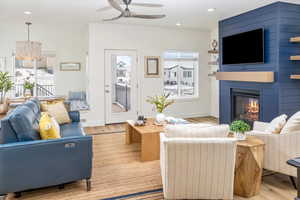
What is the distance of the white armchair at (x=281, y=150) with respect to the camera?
2750 millimetres

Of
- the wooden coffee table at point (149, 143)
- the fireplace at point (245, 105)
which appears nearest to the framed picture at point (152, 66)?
the fireplace at point (245, 105)

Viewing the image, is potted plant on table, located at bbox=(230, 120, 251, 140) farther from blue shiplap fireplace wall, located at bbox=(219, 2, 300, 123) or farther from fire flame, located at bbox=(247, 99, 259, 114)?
fire flame, located at bbox=(247, 99, 259, 114)

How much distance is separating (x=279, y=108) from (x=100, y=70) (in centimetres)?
421

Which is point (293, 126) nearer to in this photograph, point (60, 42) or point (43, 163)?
point (43, 163)

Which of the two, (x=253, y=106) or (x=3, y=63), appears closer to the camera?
(x=253, y=106)

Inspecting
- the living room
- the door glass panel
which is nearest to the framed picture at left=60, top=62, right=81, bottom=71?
the living room

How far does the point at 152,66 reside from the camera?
22.5 feet

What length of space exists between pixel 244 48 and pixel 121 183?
3.84 metres

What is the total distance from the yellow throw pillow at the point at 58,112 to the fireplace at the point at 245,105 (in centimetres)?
365

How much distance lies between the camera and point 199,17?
5.62 meters

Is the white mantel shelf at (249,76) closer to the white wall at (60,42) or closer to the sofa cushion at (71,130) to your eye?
the sofa cushion at (71,130)

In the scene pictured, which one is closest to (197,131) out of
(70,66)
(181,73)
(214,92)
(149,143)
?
(149,143)

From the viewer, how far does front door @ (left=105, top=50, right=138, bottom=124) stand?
21.1ft

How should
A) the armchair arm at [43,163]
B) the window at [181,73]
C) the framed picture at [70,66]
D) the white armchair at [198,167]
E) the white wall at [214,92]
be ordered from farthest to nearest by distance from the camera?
the framed picture at [70,66], the white wall at [214,92], the window at [181,73], the armchair arm at [43,163], the white armchair at [198,167]
